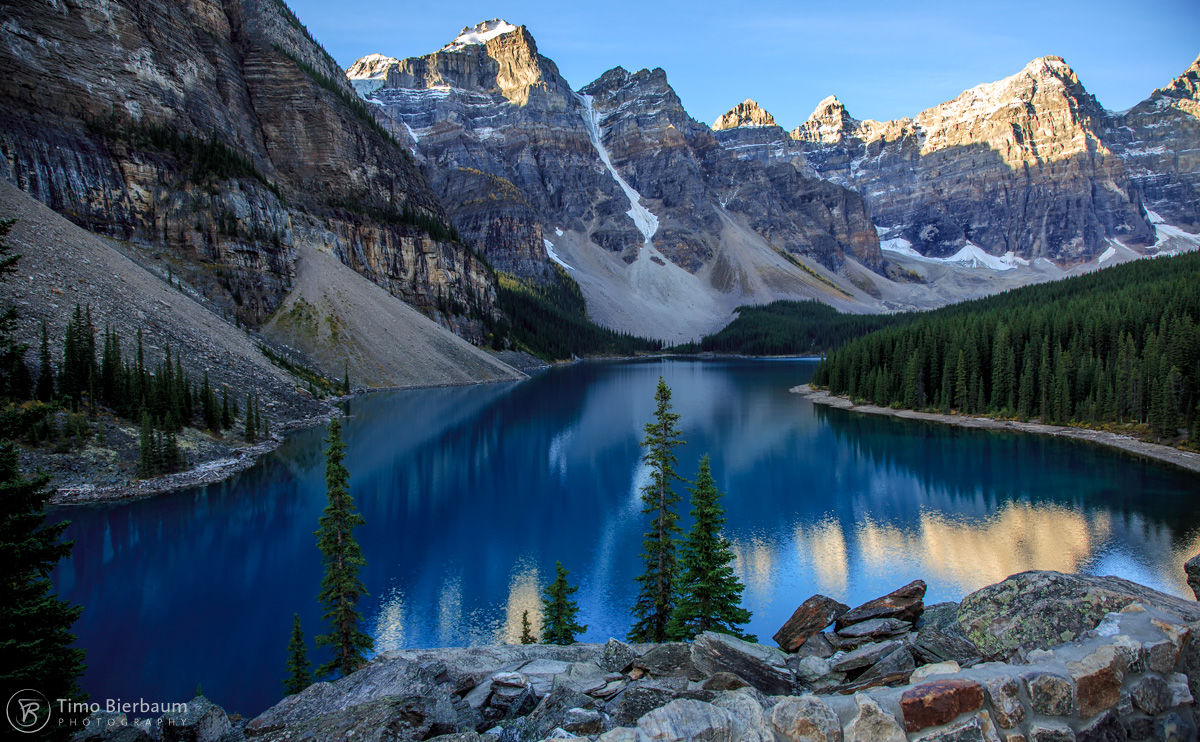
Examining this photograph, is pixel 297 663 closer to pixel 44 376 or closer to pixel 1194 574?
pixel 1194 574

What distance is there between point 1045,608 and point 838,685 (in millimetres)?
2703

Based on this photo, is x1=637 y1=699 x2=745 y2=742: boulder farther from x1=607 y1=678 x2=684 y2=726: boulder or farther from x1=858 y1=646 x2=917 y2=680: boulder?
x1=858 y1=646 x2=917 y2=680: boulder

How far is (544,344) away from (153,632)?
367ft

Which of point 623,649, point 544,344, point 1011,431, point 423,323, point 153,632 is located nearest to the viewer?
point 623,649

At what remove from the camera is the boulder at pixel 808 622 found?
36.7ft

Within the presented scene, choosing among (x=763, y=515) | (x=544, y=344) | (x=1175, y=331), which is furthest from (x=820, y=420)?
(x=544, y=344)

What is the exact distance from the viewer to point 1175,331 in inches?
1676

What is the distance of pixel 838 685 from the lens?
7.87m

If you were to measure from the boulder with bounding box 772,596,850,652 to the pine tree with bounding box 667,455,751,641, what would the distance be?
191 cm

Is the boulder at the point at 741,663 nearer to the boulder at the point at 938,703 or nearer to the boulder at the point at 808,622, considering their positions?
the boulder at the point at 808,622

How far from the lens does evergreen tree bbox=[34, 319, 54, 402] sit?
1185 inches

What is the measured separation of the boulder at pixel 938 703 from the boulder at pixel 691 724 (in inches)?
56.4

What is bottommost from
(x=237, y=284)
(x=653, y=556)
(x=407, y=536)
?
(x=407, y=536)

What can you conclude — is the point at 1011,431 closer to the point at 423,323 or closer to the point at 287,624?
the point at 287,624
